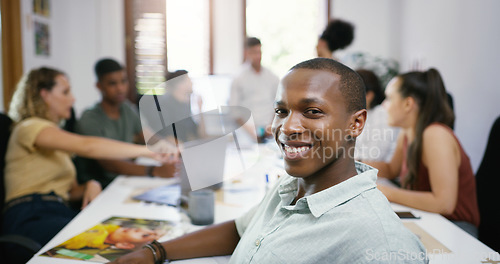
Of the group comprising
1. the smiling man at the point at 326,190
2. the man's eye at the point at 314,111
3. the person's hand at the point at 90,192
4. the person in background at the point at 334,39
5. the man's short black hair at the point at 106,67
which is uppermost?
the person in background at the point at 334,39

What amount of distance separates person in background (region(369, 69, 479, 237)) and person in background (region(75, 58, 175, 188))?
1.21 metres

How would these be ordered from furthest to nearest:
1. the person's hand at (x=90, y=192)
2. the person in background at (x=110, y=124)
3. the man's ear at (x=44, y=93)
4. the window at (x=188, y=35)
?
the window at (x=188, y=35) < the person in background at (x=110, y=124) < the man's ear at (x=44, y=93) < the person's hand at (x=90, y=192)

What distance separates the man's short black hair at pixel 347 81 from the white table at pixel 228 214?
18.9 inches

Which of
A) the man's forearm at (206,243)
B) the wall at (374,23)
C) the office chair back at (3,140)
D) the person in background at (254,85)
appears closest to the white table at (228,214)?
the man's forearm at (206,243)

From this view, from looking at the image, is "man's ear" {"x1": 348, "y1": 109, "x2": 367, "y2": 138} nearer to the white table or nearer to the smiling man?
the smiling man

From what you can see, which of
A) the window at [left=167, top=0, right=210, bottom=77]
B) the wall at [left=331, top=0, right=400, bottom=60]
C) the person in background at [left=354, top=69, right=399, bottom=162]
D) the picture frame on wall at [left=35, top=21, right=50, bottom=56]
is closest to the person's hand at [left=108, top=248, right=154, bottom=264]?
the person in background at [left=354, top=69, right=399, bottom=162]

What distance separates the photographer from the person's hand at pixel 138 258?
0.95 m

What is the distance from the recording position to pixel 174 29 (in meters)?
4.61

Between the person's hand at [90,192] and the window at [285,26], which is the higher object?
the window at [285,26]

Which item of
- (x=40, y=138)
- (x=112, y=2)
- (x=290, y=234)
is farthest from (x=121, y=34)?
(x=290, y=234)

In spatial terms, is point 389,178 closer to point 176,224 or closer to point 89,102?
point 176,224

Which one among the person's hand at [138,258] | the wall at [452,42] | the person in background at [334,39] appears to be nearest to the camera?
the person's hand at [138,258]

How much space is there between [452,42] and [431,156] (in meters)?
1.84

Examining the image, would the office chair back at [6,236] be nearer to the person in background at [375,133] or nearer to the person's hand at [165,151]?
the person's hand at [165,151]
